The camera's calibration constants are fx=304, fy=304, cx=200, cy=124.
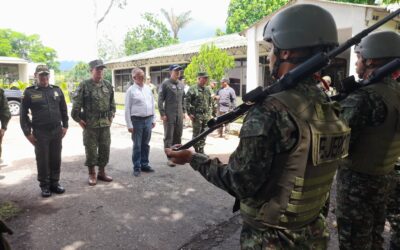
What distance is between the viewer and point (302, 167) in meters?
1.36

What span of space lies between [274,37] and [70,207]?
3.49 metres

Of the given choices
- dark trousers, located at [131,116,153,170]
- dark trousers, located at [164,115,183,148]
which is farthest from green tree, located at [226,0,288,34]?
dark trousers, located at [131,116,153,170]

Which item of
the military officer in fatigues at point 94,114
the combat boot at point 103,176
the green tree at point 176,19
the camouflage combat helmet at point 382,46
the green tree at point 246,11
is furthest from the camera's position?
the green tree at point 176,19

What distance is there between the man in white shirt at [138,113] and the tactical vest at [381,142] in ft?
11.8

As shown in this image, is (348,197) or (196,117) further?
(196,117)

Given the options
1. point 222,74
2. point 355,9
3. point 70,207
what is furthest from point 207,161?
point 222,74

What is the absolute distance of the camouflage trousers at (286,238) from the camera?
1.46 metres

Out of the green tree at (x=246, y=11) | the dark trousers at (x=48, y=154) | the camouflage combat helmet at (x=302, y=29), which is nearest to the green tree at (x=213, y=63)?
the dark trousers at (x=48, y=154)

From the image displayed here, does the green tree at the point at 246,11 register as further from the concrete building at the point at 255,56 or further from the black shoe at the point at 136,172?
the black shoe at the point at 136,172

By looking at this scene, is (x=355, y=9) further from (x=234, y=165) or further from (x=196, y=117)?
(x=234, y=165)

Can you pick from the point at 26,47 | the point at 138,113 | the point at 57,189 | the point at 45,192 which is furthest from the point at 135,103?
the point at 26,47

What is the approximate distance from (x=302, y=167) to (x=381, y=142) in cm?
121

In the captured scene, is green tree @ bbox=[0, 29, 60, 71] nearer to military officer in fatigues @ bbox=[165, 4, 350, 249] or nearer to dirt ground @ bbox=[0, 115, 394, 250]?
dirt ground @ bbox=[0, 115, 394, 250]

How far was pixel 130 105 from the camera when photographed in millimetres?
5102
